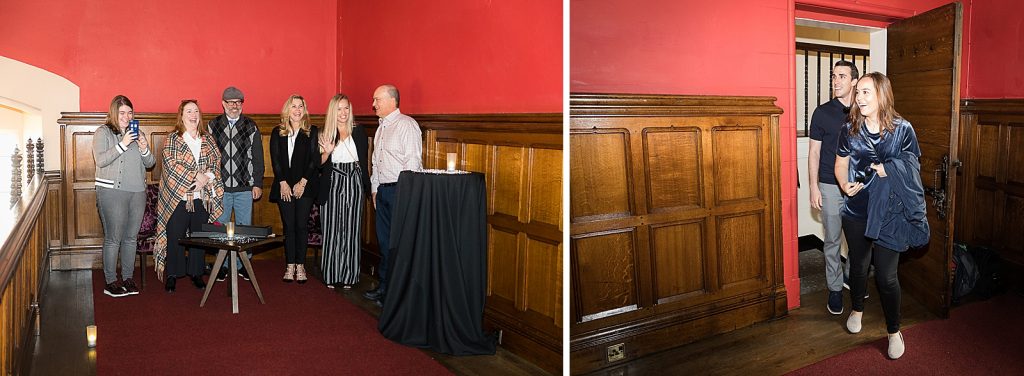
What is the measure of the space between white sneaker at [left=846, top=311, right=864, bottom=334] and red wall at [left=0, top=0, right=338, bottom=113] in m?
5.64

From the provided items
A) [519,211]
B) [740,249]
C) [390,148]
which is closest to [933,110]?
[740,249]

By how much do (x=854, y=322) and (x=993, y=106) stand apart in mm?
478

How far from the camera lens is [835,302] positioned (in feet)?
4.68

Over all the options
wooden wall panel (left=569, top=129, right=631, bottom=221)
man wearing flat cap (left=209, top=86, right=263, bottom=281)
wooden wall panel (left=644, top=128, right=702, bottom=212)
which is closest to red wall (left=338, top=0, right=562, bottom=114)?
man wearing flat cap (left=209, top=86, right=263, bottom=281)

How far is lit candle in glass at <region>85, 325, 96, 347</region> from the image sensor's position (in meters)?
3.94

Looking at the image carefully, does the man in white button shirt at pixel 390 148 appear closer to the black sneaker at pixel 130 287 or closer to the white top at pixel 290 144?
the white top at pixel 290 144

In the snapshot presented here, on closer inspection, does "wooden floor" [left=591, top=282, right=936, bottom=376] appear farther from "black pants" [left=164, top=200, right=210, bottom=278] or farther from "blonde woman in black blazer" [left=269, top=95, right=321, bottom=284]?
"black pants" [left=164, top=200, right=210, bottom=278]

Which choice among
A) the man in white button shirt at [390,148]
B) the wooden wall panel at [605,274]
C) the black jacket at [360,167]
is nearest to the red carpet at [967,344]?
the wooden wall panel at [605,274]

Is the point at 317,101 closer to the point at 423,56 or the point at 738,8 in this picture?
the point at 423,56

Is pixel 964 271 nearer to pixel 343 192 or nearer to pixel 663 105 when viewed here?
pixel 663 105

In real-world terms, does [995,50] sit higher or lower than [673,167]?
higher

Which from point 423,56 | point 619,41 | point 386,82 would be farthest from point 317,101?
point 619,41

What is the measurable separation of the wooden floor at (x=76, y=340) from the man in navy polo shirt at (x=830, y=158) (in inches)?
82.9

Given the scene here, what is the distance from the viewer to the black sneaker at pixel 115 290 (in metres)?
4.94
